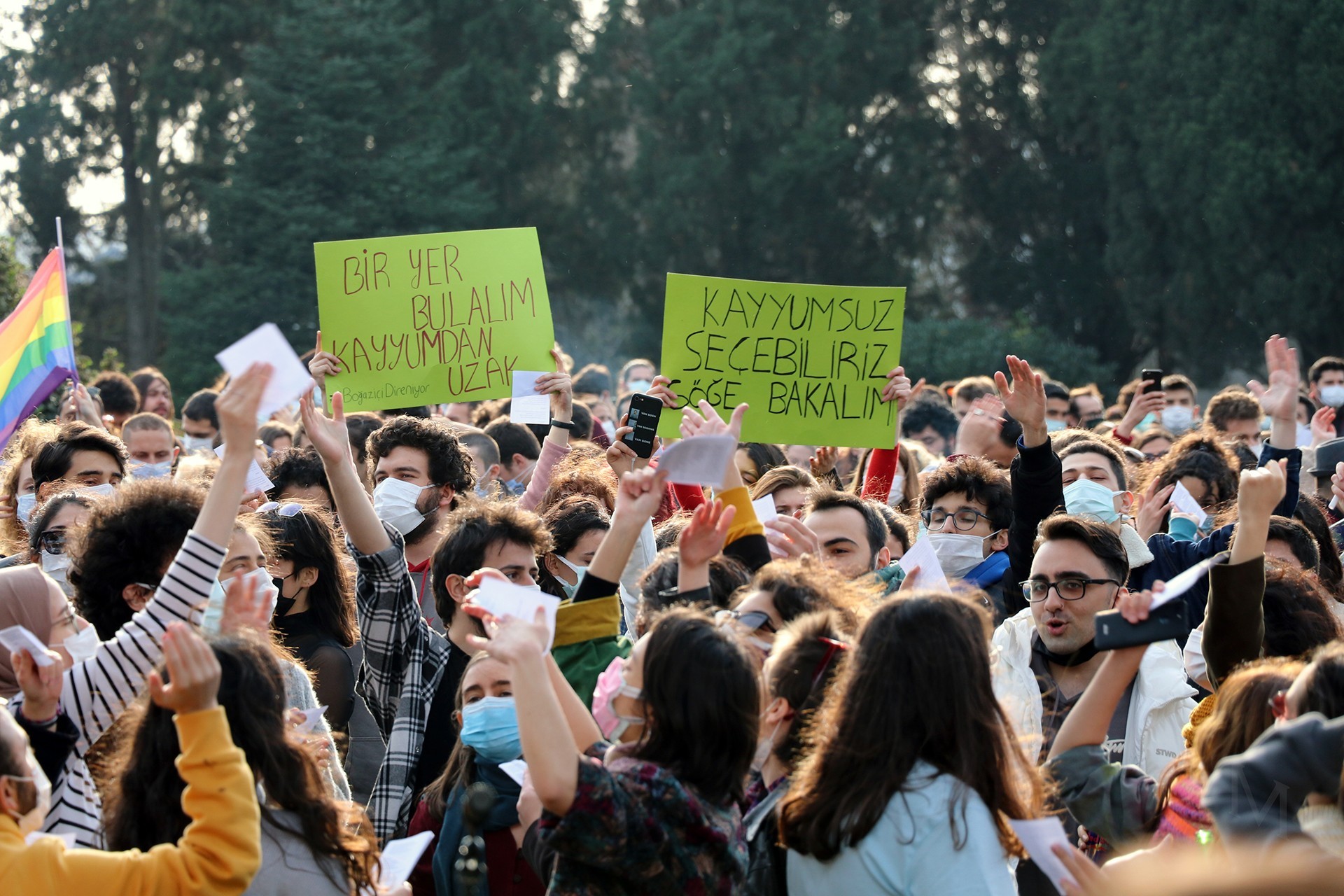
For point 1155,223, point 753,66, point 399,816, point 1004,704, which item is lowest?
point 399,816

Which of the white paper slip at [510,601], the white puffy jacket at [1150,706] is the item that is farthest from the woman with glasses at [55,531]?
the white puffy jacket at [1150,706]

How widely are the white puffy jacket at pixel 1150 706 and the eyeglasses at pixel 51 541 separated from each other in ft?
9.11

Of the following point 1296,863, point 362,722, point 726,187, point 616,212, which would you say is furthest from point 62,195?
point 1296,863

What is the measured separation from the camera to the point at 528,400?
6113 mm

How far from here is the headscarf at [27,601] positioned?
10.0 ft

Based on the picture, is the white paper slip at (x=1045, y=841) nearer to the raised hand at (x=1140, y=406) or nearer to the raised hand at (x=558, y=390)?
the raised hand at (x=558, y=390)

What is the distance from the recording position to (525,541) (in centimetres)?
395

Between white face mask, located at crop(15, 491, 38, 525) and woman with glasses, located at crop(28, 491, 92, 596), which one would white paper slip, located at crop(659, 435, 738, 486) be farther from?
white face mask, located at crop(15, 491, 38, 525)

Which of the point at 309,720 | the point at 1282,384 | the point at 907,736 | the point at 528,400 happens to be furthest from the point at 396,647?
the point at 1282,384

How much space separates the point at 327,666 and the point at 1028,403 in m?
2.37

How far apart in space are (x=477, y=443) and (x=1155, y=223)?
25.7 m

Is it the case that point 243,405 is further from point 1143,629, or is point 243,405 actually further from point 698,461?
point 1143,629

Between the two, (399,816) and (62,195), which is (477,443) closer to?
(399,816)

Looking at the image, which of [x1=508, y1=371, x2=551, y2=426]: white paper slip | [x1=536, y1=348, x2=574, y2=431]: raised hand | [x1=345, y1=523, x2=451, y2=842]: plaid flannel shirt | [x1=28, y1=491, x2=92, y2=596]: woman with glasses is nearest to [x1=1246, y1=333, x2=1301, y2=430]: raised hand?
[x1=536, y1=348, x2=574, y2=431]: raised hand
